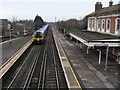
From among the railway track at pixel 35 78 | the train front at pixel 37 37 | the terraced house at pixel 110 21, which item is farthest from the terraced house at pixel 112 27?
the train front at pixel 37 37

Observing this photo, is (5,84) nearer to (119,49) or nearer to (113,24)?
(119,49)

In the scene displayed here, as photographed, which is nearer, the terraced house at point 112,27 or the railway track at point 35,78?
the railway track at point 35,78

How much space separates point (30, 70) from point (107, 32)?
13.2 m

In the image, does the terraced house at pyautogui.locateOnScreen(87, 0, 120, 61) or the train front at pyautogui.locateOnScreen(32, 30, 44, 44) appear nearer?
the terraced house at pyautogui.locateOnScreen(87, 0, 120, 61)

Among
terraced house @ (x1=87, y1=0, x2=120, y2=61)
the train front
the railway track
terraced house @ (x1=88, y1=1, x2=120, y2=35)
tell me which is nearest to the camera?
the railway track

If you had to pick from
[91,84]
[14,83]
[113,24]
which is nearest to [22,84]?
[14,83]

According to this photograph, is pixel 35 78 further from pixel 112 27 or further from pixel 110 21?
pixel 110 21

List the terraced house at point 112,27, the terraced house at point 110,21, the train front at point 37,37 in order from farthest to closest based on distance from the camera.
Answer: the train front at point 37,37
the terraced house at point 110,21
the terraced house at point 112,27

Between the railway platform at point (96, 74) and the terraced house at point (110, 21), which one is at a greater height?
the terraced house at point (110, 21)

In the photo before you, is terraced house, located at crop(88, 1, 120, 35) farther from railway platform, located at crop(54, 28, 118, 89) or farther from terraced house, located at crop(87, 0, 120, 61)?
railway platform, located at crop(54, 28, 118, 89)

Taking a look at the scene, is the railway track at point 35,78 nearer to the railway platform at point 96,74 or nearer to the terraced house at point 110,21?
the railway platform at point 96,74

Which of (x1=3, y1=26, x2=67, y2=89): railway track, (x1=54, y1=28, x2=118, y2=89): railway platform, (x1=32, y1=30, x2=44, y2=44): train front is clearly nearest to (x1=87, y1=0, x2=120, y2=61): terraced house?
(x1=54, y1=28, x2=118, y2=89): railway platform

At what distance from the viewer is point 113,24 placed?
1962 centimetres

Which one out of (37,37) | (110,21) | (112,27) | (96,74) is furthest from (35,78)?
(37,37)
